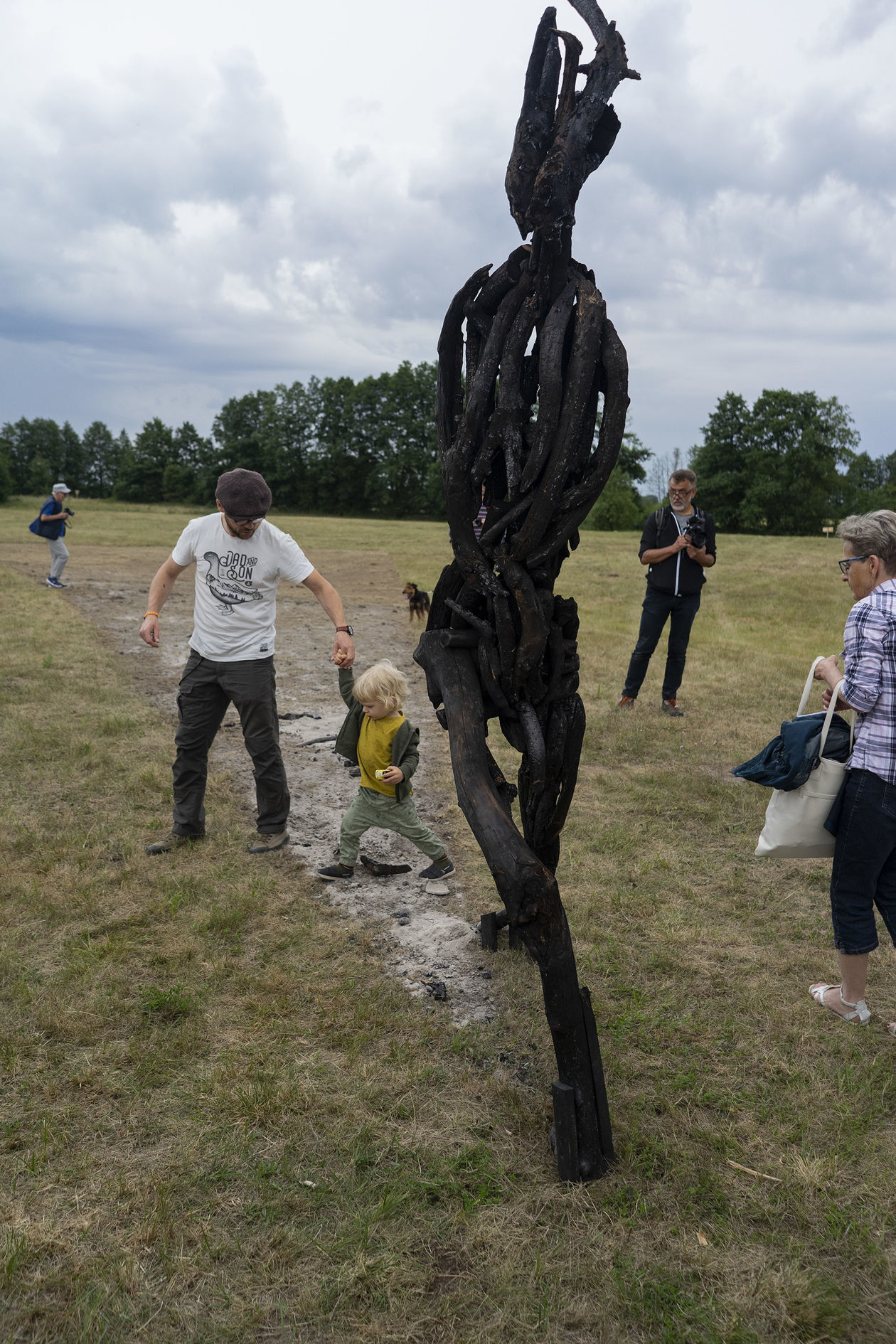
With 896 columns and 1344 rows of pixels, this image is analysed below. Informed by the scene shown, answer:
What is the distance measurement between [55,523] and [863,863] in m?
15.3

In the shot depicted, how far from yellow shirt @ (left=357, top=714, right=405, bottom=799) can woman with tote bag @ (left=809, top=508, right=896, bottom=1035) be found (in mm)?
2308

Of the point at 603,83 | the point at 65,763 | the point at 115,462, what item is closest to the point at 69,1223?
the point at 603,83

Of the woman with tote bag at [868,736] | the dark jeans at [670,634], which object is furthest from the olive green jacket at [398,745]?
the dark jeans at [670,634]

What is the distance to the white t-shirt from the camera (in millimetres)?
5039

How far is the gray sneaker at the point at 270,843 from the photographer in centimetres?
543

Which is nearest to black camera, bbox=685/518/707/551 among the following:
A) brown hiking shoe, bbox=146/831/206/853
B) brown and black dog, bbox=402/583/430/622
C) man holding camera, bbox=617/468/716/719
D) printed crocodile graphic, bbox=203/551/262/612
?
man holding camera, bbox=617/468/716/719

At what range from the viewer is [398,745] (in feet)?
15.6

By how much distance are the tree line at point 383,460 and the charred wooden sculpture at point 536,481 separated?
4357 cm

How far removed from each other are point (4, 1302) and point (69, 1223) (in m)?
0.26

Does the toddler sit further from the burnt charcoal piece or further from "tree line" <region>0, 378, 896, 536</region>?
"tree line" <region>0, 378, 896, 536</region>

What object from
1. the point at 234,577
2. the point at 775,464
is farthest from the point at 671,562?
the point at 775,464

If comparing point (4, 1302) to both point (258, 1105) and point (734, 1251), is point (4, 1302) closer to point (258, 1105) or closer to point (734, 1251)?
point (258, 1105)

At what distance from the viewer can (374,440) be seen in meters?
67.8

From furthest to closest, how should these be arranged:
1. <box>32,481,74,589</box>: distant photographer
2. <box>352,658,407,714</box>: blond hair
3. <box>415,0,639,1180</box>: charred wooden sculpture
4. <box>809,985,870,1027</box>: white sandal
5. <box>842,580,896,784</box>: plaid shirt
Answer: <box>32,481,74,589</box>: distant photographer, <box>352,658,407,714</box>: blond hair, <box>809,985,870,1027</box>: white sandal, <box>842,580,896,784</box>: plaid shirt, <box>415,0,639,1180</box>: charred wooden sculpture
